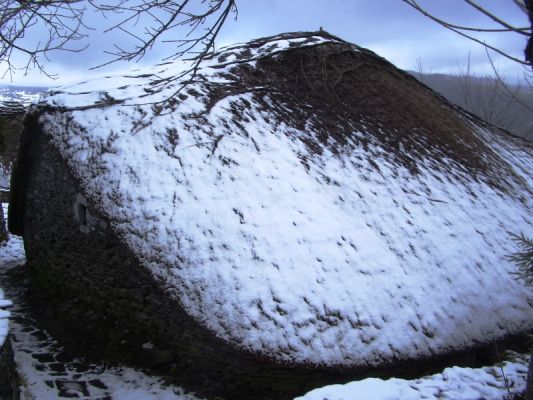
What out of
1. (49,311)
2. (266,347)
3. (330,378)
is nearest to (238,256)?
(266,347)

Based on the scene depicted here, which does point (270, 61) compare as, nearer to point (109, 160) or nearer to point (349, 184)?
point (349, 184)

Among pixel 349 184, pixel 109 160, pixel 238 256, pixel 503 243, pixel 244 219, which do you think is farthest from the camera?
pixel 503 243

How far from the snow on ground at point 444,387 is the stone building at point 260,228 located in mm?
1215

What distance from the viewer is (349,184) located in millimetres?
5977

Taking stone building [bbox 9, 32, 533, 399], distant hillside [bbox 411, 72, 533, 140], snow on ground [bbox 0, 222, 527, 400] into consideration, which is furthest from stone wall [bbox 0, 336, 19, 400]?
distant hillside [bbox 411, 72, 533, 140]

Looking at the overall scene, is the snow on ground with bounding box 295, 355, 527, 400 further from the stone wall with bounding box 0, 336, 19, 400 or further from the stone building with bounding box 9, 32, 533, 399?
the stone wall with bounding box 0, 336, 19, 400

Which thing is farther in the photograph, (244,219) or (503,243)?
(503,243)

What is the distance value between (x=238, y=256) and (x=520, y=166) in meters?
6.98

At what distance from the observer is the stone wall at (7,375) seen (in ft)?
12.3

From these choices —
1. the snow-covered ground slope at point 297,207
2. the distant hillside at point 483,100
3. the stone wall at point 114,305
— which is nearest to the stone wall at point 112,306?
the stone wall at point 114,305

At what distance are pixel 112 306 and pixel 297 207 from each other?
237 cm

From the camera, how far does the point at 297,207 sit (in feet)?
17.4

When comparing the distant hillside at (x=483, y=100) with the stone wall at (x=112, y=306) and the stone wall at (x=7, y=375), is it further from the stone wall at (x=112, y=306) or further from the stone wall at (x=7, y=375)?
the stone wall at (x=7, y=375)

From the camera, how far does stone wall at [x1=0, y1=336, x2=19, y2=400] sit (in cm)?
374
